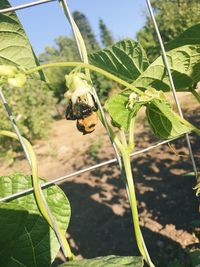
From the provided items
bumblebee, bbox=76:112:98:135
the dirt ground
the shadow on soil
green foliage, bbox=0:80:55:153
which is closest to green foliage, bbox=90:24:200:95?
bumblebee, bbox=76:112:98:135

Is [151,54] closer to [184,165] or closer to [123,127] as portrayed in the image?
[184,165]

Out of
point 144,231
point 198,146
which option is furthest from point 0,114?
point 144,231

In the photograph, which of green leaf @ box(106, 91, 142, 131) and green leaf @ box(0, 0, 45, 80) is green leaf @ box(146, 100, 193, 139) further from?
green leaf @ box(0, 0, 45, 80)

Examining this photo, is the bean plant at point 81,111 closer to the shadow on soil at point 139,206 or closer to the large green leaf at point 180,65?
the large green leaf at point 180,65

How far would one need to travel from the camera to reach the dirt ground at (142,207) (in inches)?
128

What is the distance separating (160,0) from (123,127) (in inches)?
517

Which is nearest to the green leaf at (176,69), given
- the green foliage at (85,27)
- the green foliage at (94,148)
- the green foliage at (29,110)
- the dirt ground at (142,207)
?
the dirt ground at (142,207)

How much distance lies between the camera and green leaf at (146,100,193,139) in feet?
2.48

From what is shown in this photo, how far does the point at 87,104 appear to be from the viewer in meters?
0.65

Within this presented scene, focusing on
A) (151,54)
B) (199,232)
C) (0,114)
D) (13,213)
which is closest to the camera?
(13,213)

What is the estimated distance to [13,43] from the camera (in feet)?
2.55

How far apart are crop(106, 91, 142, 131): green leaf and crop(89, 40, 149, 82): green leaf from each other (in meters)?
0.12

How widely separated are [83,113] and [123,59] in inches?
9.1

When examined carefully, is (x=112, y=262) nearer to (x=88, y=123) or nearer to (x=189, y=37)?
(x=88, y=123)
